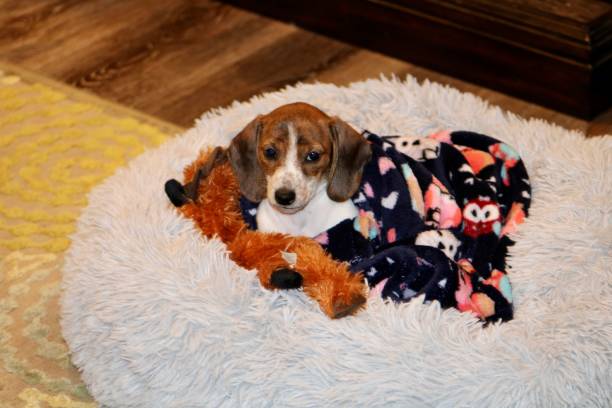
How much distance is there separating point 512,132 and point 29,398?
1.53 m

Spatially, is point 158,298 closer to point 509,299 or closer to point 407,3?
point 509,299

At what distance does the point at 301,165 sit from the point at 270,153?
0.08 meters

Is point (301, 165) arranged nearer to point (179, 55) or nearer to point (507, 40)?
point (507, 40)

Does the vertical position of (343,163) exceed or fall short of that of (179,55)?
it exceeds it

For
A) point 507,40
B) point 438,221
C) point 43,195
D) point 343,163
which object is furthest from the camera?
point 507,40

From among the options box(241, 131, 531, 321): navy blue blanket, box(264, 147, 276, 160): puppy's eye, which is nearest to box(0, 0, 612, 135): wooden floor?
box(241, 131, 531, 321): navy blue blanket

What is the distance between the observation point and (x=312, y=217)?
8.60 feet

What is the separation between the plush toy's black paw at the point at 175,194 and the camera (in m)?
2.53

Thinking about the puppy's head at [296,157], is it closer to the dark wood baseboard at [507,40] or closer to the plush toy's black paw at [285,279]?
the plush toy's black paw at [285,279]

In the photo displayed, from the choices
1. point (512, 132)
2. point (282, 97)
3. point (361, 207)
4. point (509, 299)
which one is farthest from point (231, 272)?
point (512, 132)

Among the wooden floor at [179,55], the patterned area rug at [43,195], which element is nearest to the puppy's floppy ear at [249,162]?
the patterned area rug at [43,195]

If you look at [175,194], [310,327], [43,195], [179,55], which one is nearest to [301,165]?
[175,194]

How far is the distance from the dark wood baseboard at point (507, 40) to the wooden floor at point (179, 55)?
5 cm

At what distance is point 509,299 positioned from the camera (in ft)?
7.81
